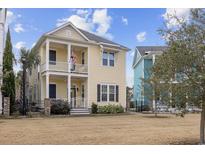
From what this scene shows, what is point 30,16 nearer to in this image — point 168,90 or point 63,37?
point 63,37

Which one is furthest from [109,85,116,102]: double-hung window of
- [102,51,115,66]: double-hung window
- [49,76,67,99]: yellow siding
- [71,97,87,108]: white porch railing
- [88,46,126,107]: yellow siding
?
[49,76,67,99]: yellow siding

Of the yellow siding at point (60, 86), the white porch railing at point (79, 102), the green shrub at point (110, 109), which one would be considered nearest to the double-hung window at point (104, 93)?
the green shrub at point (110, 109)

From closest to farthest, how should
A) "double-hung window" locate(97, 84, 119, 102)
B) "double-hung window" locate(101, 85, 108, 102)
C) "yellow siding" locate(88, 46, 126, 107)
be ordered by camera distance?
"yellow siding" locate(88, 46, 126, 107), "double-hung window" locate(97, 84, 119, 102), "double-hung window" locate(101, 85, 108, 102)

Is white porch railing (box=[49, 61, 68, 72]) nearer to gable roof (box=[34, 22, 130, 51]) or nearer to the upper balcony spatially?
the upper balcony

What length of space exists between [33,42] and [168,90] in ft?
74.3

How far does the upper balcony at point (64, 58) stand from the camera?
27344mm

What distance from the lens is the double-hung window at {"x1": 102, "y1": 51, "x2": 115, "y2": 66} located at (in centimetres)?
2964

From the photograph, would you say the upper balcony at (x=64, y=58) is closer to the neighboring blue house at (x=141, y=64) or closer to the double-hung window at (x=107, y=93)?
the double-hung window at (x=107, y=93)

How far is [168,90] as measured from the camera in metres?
9.55

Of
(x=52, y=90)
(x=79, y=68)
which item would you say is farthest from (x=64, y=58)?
(x=52, y=90)

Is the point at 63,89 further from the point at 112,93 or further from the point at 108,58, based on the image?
the point at 108,58

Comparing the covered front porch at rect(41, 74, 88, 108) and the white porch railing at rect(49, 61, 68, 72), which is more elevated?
the white porch railing at rect(49, 61, 68, 72)
